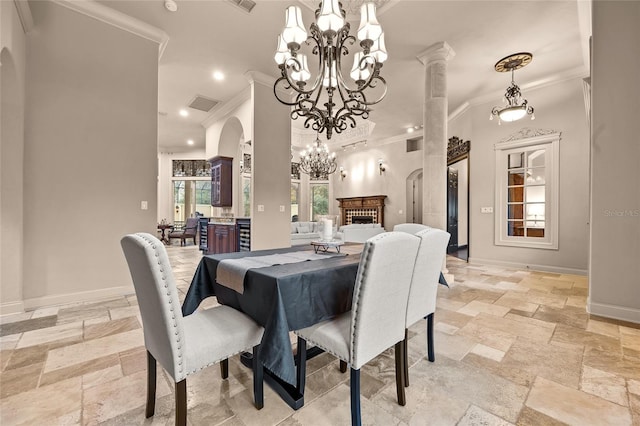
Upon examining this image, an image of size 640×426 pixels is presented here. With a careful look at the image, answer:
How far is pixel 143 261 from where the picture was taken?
110 centimetres

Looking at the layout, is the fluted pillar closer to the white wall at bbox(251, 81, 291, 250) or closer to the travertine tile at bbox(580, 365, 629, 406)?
the travertine tile at bbox(580, 365, 629, 406)

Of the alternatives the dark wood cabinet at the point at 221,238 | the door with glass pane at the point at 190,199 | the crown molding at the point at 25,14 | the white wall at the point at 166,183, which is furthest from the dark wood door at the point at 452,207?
the white wall at the point at 166,183

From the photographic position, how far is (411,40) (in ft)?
12.4

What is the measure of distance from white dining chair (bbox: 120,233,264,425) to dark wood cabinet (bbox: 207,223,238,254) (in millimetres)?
4249

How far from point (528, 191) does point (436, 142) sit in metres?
2.62

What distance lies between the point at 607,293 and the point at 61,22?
6357mm

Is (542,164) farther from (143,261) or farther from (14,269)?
(14,269)

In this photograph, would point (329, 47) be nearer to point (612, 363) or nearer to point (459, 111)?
point (612, 363)

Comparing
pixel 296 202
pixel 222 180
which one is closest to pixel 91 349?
pixel 222 180

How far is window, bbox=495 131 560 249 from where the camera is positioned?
4832 mm

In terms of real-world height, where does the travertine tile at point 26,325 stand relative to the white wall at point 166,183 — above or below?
below

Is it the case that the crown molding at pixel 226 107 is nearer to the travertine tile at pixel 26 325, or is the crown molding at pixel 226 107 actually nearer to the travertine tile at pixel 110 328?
the travertine tile at pixel 110 328

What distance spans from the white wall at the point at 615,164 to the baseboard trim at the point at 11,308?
5651 millimetres

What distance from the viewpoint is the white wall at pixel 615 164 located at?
102 inches
